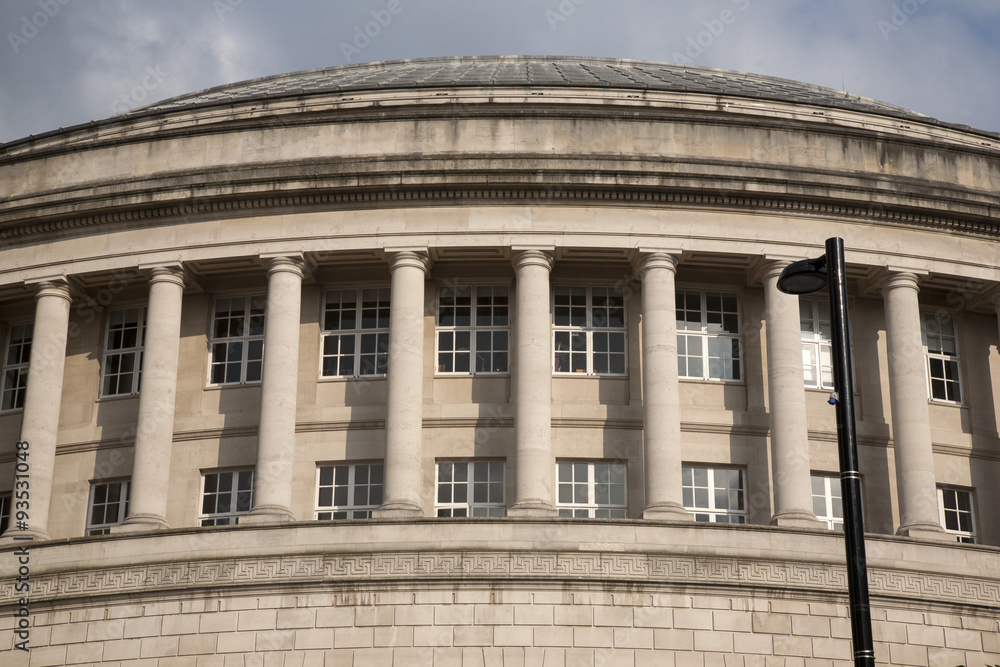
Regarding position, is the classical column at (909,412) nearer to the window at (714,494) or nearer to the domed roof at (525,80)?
the window at (714,494)

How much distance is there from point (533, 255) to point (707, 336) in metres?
5.04

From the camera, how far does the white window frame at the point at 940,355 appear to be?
35875 mm

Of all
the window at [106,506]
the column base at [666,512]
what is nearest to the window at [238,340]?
the window at [106,506]

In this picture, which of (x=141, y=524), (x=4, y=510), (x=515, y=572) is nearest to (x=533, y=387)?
(x=515, y=572)

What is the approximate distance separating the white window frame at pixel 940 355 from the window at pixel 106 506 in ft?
67.4

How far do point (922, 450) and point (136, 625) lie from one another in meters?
18.5

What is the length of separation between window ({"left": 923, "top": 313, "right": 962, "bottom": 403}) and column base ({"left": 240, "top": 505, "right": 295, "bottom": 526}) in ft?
54.4

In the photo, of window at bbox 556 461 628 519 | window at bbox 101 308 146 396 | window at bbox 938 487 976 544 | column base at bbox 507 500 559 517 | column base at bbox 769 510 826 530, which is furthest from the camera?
window at bbox 101 308 146 396

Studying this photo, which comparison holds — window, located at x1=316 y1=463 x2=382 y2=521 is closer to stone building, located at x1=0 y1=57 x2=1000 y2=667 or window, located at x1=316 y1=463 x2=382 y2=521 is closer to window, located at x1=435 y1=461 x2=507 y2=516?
stone building, located at x1=0 y1=57 x2=1000 y2=667

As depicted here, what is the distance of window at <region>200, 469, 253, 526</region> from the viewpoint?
33.9m

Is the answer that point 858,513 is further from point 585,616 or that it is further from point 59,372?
point 59,372

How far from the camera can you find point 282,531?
31.2m

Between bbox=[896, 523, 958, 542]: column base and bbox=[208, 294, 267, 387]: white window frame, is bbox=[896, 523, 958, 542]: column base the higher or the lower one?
the lower one

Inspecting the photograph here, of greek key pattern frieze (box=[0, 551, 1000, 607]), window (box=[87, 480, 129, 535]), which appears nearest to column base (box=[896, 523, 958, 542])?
greek key pattern frieze (box=[0, 551, 1000, 607])
